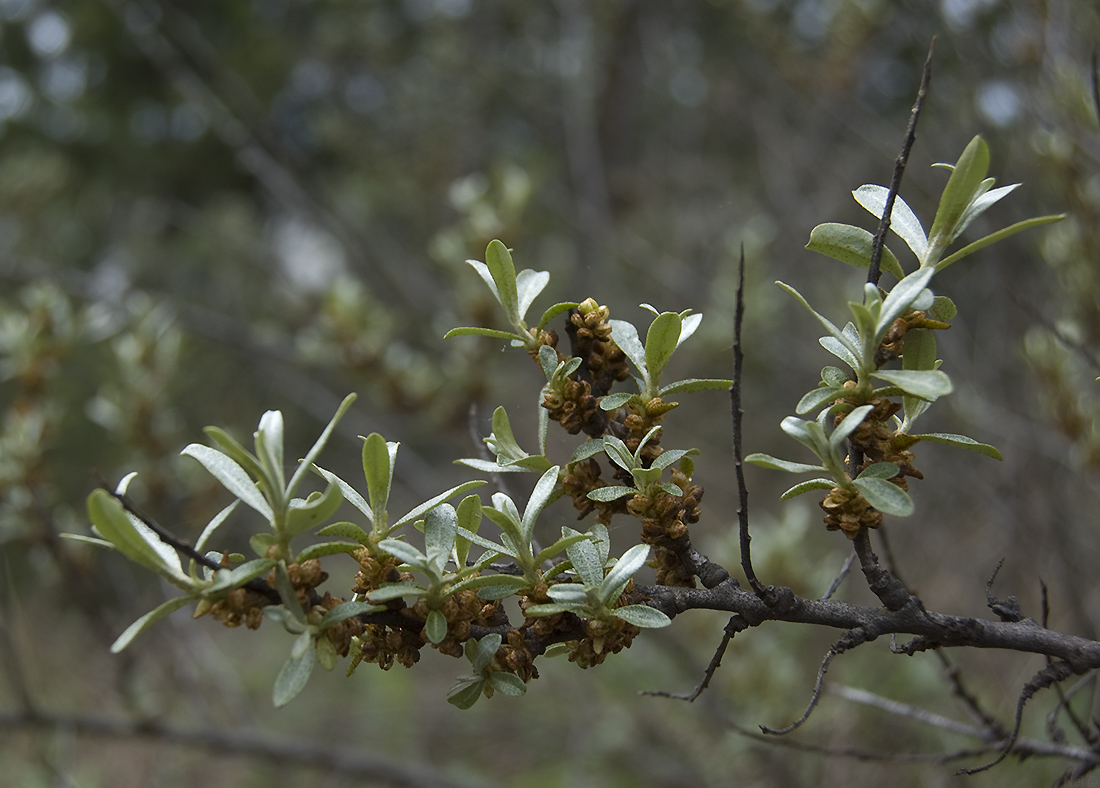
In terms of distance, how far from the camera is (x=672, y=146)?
7.11 m

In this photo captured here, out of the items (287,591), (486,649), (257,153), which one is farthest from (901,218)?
(257,153)

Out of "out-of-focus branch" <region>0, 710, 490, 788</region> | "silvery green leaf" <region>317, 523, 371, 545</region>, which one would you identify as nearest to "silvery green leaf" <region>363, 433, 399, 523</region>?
"silvery green leaf" <region>317, 523, 371, 545</region>

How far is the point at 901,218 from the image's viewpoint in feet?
2.79

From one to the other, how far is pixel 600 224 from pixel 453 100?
4.72 feet

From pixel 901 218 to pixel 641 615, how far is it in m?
0.53

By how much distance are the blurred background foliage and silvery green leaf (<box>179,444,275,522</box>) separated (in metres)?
0.42

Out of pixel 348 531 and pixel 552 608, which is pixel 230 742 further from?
pixel 552 608

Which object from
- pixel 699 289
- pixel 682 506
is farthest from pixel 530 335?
pixel 699 289

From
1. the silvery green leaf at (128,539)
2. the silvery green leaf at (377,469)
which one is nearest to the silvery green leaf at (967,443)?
the silvery green leaf at (377,469)

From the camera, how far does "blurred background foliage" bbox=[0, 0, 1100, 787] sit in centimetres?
246

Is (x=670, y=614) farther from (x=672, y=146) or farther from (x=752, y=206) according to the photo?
(x=672, y=146)

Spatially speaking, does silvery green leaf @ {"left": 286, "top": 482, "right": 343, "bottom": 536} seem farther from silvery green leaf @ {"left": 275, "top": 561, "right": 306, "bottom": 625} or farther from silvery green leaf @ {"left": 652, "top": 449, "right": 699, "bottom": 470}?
silvery green leaf @ {"left": 652, "top": 449, "right": 699, "bottom": 470}

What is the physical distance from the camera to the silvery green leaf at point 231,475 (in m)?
0.76

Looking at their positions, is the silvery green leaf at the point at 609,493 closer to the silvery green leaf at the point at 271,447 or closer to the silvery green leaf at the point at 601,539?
the silvery green leaf at the point at 601,539
